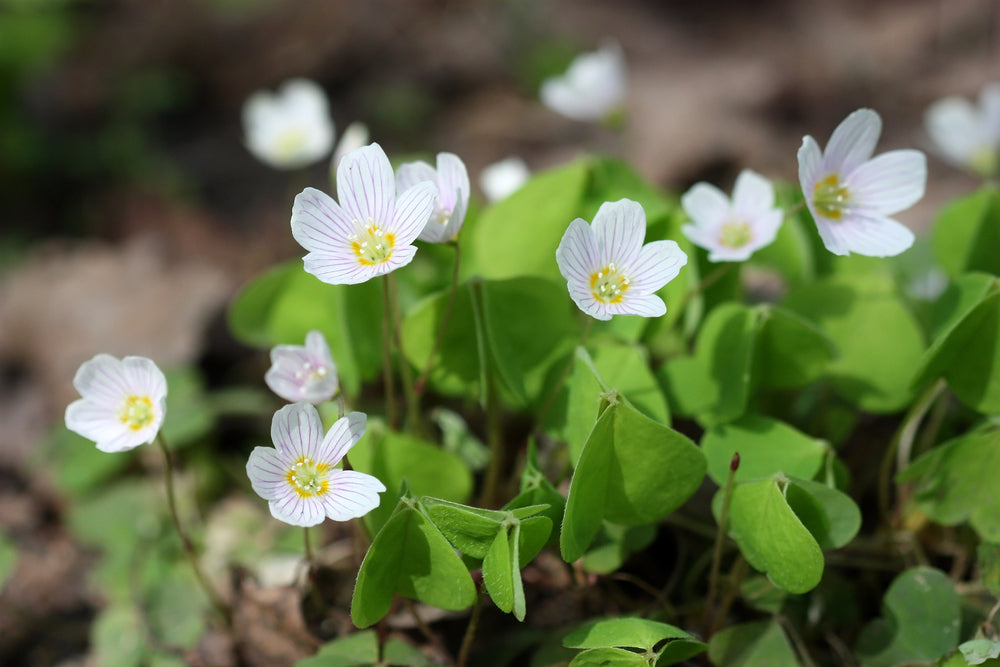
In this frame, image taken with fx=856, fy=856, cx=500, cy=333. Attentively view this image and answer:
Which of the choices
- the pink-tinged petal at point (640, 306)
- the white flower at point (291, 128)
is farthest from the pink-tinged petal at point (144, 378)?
the white flower at point (291, 128)

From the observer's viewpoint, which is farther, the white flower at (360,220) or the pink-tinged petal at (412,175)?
the pink-tinged petal at (412,175)

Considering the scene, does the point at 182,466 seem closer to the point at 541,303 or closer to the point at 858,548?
the point at 541,303

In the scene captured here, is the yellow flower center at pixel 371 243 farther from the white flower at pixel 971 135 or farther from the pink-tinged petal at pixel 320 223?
the white flower at pixel 971 135

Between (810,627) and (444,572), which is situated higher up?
(444,572)

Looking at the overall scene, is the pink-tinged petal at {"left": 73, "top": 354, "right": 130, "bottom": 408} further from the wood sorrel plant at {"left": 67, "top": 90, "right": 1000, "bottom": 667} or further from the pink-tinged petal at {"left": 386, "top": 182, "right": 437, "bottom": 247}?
the pink-tinged petal at {"left": 386, "top": 182, "right": 437, "bottom": 247}

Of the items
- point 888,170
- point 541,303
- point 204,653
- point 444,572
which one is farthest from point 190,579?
point 888,170

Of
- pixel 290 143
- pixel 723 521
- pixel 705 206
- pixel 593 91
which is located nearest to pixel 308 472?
pixel 723 521

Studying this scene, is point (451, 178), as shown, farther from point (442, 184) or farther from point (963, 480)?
point (963, 480)

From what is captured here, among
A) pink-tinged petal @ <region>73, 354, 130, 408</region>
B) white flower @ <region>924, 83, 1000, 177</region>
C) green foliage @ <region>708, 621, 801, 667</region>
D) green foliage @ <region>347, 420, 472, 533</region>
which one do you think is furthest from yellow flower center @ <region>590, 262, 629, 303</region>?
white flower @ <region>924, 83, 1000, 177</region>
